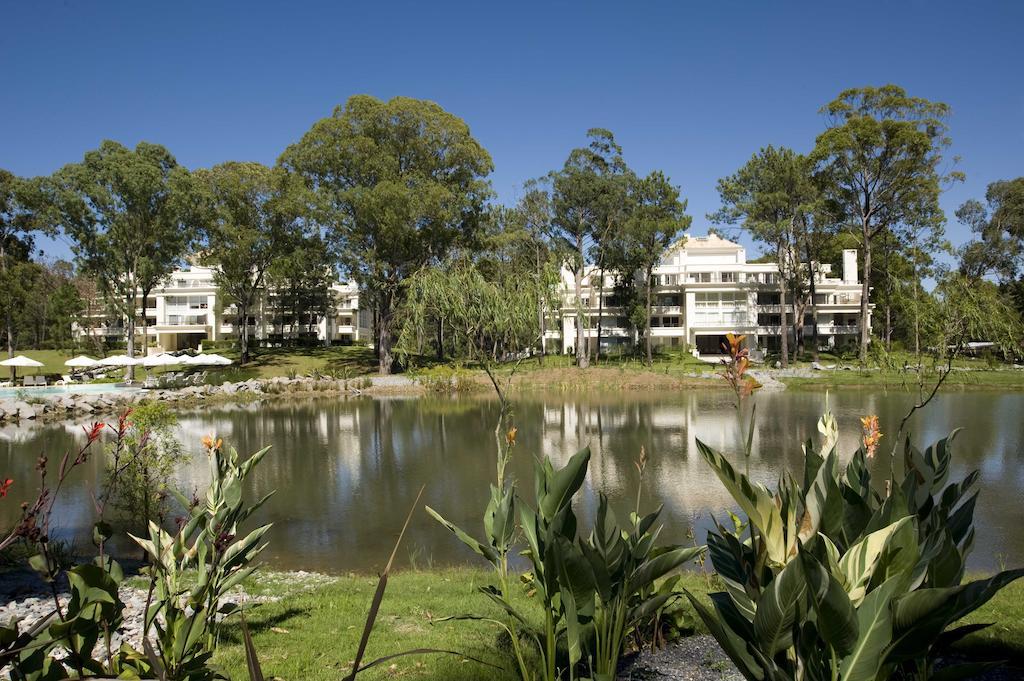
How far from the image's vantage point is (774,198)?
125 ft

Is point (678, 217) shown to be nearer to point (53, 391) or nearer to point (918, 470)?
point (53, 391)

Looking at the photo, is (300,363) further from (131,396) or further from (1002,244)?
(1002,244)

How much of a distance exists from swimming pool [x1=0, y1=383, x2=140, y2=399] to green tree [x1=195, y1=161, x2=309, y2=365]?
370 inches

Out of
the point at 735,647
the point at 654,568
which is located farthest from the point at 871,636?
the point at 654,568

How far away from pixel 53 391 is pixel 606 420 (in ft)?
79.2

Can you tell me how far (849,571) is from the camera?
6.63ft

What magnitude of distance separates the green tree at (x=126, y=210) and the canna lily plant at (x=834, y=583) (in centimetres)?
3743

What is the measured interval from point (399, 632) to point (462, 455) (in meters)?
10.2

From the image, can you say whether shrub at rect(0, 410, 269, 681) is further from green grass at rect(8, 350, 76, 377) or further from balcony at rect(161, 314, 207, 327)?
balcony at rect(161, 314, 207, 327)

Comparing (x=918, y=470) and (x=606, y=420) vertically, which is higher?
(x=918, y=470)

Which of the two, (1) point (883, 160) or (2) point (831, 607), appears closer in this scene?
(2) point (831, 607)

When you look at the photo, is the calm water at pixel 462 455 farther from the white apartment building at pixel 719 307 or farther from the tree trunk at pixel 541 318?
the white apartment building at pixel 719 307

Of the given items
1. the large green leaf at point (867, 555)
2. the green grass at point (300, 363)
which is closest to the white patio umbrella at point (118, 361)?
the green grass at point (300, 363)

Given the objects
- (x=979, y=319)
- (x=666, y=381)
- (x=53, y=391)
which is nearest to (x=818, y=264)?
(x=666, y=381)
